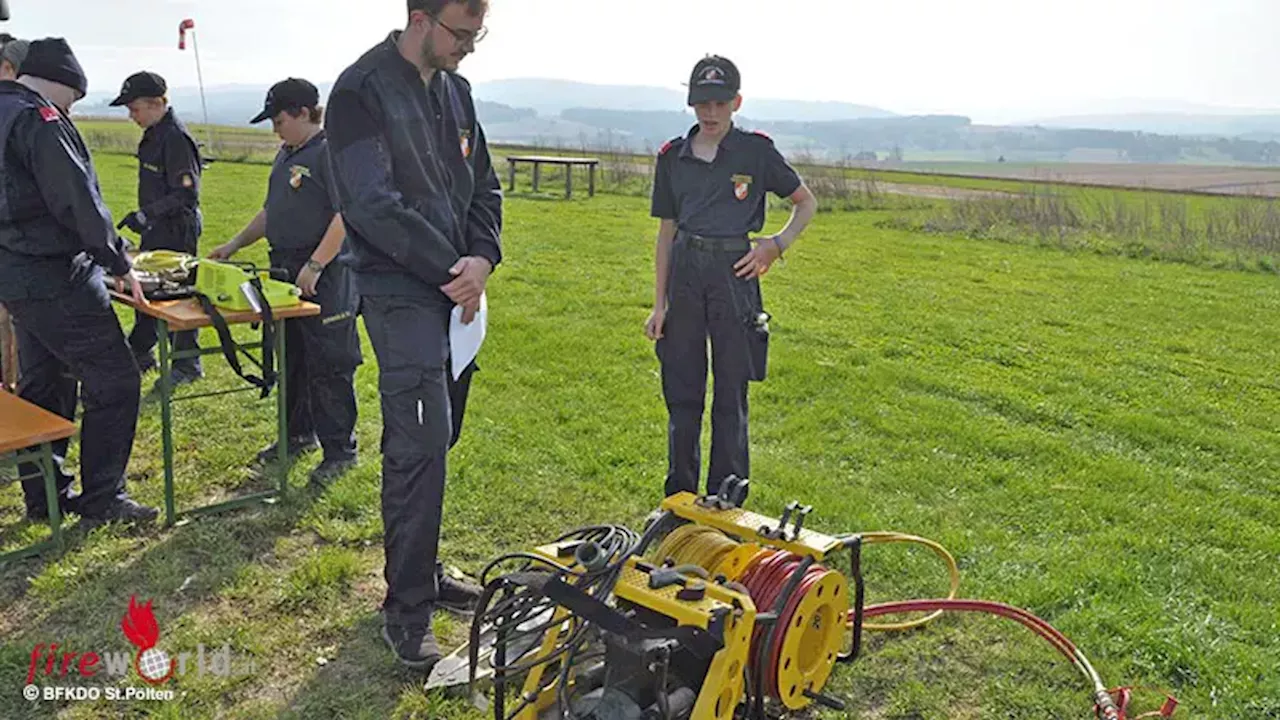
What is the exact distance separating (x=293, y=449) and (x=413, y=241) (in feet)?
8.90

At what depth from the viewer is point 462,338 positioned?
347 centimetres

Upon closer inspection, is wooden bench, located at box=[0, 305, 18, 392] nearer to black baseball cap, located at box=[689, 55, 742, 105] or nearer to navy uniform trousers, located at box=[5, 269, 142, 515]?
navy uniform trousers, located at box=[5, 269, 142, 515]

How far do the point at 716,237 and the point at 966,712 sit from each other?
85.2 inches

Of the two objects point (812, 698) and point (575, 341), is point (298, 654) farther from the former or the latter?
point (575, 341)

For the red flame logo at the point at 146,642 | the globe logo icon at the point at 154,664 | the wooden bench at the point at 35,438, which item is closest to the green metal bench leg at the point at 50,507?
the wooden bench at the point at 35,438

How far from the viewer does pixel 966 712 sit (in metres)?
3.22

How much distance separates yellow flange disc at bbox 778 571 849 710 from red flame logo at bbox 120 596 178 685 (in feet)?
6.93

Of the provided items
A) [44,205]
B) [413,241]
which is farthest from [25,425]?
[413,241]

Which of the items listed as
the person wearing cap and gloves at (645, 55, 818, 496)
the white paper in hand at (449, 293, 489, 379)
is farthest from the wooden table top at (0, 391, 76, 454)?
the person wearing cap and gloves at (645, 55, 818, 496)

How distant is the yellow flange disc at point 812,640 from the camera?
9.00 feet

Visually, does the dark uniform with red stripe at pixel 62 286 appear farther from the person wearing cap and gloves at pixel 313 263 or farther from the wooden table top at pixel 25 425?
the person wearing cap and gloves at pixel 313 263

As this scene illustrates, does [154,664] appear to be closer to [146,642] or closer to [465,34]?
[146,642]

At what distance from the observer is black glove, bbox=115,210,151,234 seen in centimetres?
615

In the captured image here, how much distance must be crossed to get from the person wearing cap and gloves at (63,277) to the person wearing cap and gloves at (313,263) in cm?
90
